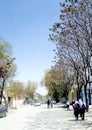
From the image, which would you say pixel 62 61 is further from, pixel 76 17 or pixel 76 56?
pixel 76 17

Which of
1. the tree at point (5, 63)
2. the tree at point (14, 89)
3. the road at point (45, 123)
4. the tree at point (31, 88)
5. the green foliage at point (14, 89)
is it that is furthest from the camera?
the tree at point (31, 88)

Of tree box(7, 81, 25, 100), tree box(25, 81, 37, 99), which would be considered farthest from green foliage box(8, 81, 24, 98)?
tree box(25, 81, 37, 99)

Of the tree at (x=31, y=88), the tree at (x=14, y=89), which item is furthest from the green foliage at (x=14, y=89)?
the tree at (x=31, y=88)

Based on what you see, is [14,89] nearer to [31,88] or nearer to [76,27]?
[76,27]

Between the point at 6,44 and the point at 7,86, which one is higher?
the point at 6,44

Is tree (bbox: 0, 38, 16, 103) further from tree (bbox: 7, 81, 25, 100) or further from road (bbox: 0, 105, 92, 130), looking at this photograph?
road (bbox: 0, 105, 92, 130)

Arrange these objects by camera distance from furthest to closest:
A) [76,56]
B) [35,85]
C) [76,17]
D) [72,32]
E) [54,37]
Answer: [35,85] < [76,56] < [54,37] < [72,32] < [76,17]

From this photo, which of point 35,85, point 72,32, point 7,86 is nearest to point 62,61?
point 72,32

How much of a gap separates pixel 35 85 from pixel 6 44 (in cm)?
10214

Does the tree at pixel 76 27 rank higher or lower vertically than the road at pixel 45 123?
higher

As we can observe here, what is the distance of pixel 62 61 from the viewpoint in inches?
1751

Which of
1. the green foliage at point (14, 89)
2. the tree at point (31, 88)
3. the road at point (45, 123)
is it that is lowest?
the road at point (45, 123)

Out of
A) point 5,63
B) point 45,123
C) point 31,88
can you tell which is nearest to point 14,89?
point 5,63

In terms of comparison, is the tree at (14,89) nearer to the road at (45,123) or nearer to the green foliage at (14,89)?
the green foliage at (14,89)
